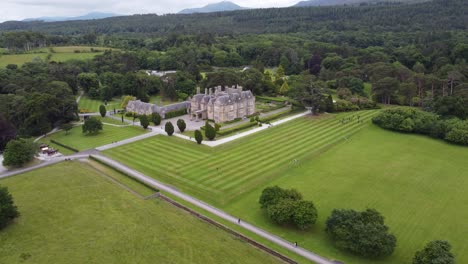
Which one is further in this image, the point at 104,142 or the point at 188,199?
the point at 104,142

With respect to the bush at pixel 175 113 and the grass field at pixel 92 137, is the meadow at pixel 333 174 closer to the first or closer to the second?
the grass field at pixel 92 137

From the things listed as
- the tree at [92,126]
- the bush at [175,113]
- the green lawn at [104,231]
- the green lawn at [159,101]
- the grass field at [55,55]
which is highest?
the grass field at [55,55]

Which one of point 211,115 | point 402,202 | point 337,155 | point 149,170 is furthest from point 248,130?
point 402,202

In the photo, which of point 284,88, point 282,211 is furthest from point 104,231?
point 284,88

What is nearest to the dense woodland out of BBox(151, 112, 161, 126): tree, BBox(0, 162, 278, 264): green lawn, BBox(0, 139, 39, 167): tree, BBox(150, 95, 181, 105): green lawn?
BBox(150, 95, 181, 105): green lawn

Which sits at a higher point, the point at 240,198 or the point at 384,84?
the point at 384,84

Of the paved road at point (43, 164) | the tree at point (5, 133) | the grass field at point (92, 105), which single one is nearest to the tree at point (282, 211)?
the paved road at point (43, 164)

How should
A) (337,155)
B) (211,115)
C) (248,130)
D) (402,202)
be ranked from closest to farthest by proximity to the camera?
(402,202)
(337,155)
(248,130)
(211,115)

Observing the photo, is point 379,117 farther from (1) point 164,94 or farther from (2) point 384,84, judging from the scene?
(1) point 164,94
